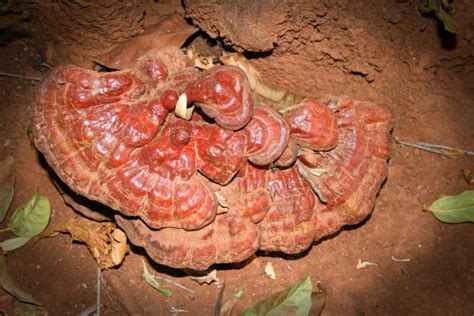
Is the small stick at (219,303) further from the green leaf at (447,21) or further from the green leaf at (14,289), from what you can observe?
the green leaf at (447,21)

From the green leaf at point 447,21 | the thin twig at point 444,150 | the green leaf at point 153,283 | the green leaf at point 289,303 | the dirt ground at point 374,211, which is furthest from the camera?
the thin twig at point 444,150

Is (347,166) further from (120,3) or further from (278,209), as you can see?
(120,3)

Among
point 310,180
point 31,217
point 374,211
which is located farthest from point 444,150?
point 31,217

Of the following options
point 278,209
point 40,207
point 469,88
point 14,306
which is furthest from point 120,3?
point 469,88

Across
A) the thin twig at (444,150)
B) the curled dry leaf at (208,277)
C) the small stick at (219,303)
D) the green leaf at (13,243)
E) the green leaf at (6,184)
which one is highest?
the thin twig at (444,150)

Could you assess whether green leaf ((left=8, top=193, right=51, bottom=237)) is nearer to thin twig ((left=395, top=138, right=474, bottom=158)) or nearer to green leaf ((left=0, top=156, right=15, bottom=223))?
green leaf ((left=0, top=156, right=15, bottom=223))

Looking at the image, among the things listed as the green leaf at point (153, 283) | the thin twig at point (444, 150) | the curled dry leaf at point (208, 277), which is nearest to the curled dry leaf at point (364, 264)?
the thin twig at point (444, 150)
